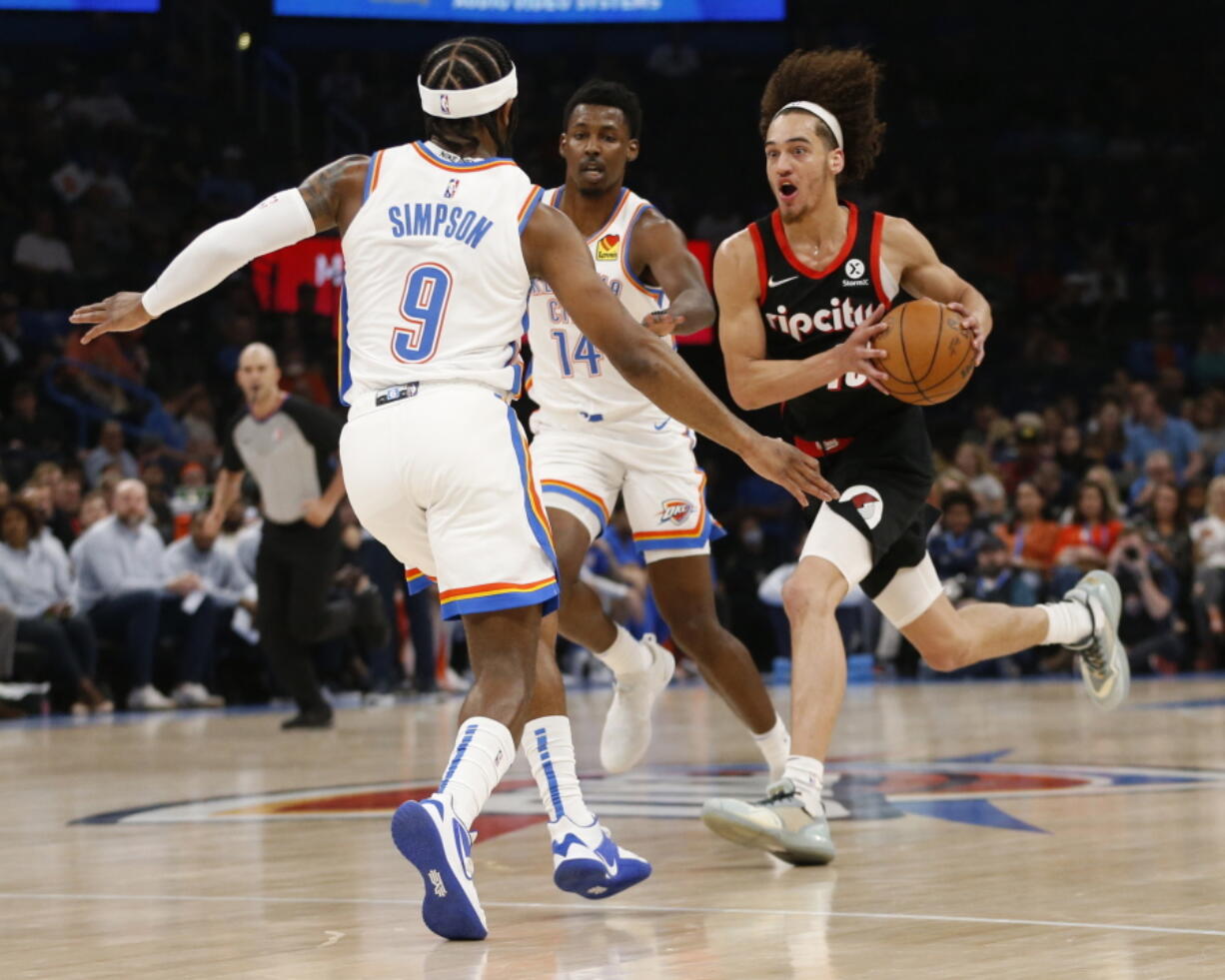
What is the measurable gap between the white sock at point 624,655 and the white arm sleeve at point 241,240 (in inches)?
92.6

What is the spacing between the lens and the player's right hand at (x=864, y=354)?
15.8 ft

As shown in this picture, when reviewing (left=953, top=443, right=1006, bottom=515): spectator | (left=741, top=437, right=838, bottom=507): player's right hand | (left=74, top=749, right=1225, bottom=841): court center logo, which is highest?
(left=741, top=437, right=838, bottom=507): player's right hand

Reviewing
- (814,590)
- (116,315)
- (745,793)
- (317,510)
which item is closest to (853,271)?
(814,590)

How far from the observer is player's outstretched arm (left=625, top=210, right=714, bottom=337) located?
5.18 m

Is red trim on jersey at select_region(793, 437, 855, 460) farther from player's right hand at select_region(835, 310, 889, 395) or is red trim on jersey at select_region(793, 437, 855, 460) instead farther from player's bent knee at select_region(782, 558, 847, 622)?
player's right hand at select_region(835, 310, 889, 395)

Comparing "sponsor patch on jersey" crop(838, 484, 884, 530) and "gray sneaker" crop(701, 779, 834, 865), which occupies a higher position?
"sponsor patch on jersey" crop(838, 484, 884, 530)

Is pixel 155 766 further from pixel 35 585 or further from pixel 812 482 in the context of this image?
pixel 812 482

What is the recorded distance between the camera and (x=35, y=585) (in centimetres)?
1193

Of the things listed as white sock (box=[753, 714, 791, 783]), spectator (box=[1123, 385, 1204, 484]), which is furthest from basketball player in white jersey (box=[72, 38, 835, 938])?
spectator (box=[1123, 385, 1204, 484])

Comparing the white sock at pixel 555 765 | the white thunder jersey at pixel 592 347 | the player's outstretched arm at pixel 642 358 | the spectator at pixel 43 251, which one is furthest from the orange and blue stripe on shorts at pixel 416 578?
the spectator at pixel 43 251

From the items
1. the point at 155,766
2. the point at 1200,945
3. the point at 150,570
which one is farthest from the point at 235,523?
the point at 1200,945

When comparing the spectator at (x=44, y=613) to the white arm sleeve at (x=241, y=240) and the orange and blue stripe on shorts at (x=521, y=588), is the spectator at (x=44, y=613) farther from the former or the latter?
the orange and blue stripe on shorts at (x=521, y=588)

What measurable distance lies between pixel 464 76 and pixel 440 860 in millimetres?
1712

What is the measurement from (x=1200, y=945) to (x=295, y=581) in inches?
285
